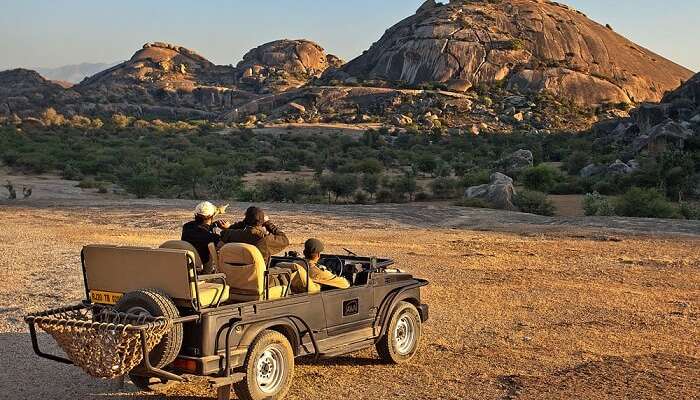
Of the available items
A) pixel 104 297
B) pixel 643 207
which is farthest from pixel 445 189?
pixel 104 297

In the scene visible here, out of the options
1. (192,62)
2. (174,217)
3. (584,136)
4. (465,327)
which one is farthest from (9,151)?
(192,62)

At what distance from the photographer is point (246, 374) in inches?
245

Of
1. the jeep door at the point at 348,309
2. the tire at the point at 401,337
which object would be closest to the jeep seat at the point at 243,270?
the jeep door at the point at 348,309

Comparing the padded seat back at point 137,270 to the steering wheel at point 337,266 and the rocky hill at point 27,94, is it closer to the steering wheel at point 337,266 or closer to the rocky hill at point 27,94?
the steering wheel at point 337,266

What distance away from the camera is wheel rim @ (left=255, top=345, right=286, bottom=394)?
6.48m

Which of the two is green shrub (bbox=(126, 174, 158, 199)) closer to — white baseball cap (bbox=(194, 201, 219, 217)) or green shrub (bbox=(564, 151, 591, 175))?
green shrub (bbox=(564, 151, 591, 175))

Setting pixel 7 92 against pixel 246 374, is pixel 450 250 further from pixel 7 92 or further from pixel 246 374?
pixel 7 92

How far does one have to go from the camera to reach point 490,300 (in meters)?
11.8

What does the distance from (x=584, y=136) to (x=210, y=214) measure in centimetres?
6686

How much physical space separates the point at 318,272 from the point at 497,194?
2396 cm

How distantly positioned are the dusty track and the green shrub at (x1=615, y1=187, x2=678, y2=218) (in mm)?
3982

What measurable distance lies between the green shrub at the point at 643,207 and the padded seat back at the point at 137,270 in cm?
2377

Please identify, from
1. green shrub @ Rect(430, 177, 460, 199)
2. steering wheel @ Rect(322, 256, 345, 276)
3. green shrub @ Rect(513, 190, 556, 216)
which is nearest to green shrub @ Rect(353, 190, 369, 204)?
green shrub @ Rect(430, 177, 460, 199)

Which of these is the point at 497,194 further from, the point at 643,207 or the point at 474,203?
the point at 643,207
